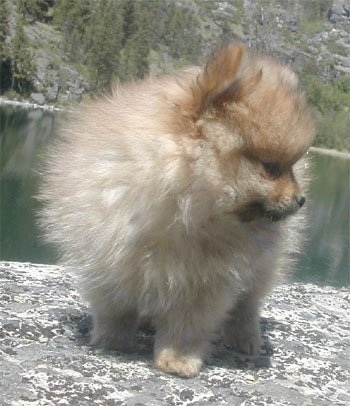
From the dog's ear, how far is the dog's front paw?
1.04 metres

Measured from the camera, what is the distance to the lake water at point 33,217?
20359 mm

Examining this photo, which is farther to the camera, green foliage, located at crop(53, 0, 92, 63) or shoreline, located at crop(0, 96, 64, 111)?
green foliage, located at crop(53, 0, 92, 63)

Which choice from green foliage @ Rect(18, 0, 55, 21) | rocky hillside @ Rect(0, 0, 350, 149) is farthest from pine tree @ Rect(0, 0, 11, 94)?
green foliage @ Rect(18, 0, 55, 21)

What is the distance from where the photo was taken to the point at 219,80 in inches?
112

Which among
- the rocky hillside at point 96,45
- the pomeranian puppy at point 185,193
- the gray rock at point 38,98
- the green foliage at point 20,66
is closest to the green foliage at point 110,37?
the rocky hillside at point 96,45

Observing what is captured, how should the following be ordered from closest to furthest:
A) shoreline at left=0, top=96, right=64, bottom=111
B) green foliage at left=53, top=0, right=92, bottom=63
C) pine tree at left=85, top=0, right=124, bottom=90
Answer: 1. shoreline at left=0, top=96, right=64, bottom=111
2. pine tree at left=85, top=0, right=124, bottom=90
3. green foliage at left=53, top=0, right=92, bottom=63

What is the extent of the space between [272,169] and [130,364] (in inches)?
41.2

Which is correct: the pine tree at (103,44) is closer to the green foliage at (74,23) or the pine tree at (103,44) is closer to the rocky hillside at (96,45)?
the rocky hillside at (96,45)

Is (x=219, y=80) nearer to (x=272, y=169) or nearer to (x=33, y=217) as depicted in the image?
(x=272, y=169)

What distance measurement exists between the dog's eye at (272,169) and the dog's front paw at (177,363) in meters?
0.88

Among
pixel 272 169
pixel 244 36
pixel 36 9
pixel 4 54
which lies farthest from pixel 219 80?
pixel 244 36

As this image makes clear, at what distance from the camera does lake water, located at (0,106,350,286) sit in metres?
20.4

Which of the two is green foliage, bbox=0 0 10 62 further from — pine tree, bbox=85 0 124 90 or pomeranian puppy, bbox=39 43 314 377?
pomeranian puppy, bbox=39 43 314 377

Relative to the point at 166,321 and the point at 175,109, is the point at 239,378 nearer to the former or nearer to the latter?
the point at 166,321
